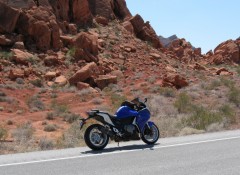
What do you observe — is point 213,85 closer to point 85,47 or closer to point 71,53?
point 85,47

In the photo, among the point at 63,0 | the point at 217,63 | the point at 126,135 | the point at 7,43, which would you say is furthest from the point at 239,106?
the point at 217,63

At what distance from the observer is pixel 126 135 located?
10.8 meters

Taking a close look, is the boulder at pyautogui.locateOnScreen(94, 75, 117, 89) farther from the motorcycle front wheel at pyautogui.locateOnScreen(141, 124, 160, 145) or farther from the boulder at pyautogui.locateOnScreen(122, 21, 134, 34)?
the motorcycle front wheel at pyautogui.locateOnScreen(141, 124, 160, 145)

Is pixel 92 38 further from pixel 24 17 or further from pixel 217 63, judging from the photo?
pixel 217 63

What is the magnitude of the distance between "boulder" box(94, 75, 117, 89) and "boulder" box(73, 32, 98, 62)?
4519mm

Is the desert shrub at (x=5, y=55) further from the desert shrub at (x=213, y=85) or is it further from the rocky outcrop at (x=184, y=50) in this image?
the rocky outcrop at (x=184, y=50)

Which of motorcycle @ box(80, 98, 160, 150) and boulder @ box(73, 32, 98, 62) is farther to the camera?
boulder @ box(73, 32, 98, 62)

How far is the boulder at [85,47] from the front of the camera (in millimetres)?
39406

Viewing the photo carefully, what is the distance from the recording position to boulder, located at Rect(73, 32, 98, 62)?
39406 mm

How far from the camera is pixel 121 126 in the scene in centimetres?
1064

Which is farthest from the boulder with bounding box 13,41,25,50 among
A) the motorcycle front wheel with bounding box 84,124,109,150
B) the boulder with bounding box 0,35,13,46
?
the motorcycle front wheel with bounding box 84,124,109,150

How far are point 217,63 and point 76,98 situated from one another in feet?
168

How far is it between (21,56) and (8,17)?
489 cm

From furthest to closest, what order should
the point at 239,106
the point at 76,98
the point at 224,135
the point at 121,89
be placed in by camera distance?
1. the point at 121,89
2. the point at 76,98
3. the point at 239,106
4. the point at 224,135
